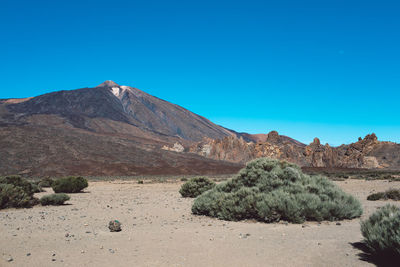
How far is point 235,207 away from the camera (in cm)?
998

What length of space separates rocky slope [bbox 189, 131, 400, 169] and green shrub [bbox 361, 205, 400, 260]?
9135 cm

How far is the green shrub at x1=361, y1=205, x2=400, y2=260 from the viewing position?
531 cm

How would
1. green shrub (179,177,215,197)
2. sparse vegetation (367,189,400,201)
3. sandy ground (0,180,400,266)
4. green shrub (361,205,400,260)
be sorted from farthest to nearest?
1. green shrub (179,177,215,197)
2. sparse vegetation (367,189,400,201)
3. sandy ground (0,180,400,266)
4. green shrub (361,205,400,260)

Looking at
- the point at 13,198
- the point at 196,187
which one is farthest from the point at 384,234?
the point at 196,187

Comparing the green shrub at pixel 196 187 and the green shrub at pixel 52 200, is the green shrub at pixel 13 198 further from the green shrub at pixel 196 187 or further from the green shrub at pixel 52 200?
the green shrub at pixel 196 187

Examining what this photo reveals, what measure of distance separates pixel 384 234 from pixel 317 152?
102731 mm

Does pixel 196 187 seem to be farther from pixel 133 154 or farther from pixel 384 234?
pixel 133 154

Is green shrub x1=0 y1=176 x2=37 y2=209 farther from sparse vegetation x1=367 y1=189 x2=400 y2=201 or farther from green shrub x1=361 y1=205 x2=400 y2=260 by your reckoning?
sparse vegetation x1=367 y1=189 x2=400 y2=201

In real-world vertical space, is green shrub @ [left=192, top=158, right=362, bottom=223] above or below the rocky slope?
below

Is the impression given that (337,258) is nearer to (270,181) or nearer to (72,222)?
(270,181)

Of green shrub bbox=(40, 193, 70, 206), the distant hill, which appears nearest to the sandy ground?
green shrub bbox=(40, 193, 70, 206)

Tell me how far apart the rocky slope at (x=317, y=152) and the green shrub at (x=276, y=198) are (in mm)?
86908

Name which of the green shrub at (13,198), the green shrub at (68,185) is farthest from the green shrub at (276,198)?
the green shrub at (68,185)

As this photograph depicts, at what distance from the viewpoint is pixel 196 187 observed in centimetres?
1975
